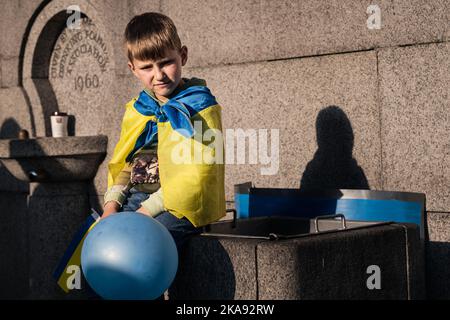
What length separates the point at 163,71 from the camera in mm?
5051

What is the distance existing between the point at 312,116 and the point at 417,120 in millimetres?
Result: 878

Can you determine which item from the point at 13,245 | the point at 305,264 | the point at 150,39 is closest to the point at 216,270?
the point at 305,264

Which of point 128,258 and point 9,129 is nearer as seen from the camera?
point 128,258

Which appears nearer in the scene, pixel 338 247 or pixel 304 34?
pixel 338 247

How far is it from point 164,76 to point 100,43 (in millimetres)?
4070

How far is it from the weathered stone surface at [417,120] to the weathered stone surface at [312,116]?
0.11 meters

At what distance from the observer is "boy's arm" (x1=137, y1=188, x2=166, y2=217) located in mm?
4934

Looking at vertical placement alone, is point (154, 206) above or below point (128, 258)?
above

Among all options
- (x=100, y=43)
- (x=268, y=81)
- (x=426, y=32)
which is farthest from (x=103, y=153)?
(x=426, y=32)

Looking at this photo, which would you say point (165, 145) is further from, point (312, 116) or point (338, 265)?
point (312, 116)

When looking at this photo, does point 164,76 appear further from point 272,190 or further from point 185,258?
point 272,190

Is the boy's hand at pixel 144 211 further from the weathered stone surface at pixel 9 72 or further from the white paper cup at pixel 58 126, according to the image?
the weathered stone surface at pixel 9 72

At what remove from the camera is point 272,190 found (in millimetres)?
6457

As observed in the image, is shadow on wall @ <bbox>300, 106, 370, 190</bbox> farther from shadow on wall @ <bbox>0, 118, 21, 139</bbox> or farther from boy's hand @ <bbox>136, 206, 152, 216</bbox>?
shadow on wall @ <bbox>0, 118, 21, 139</bbox>
